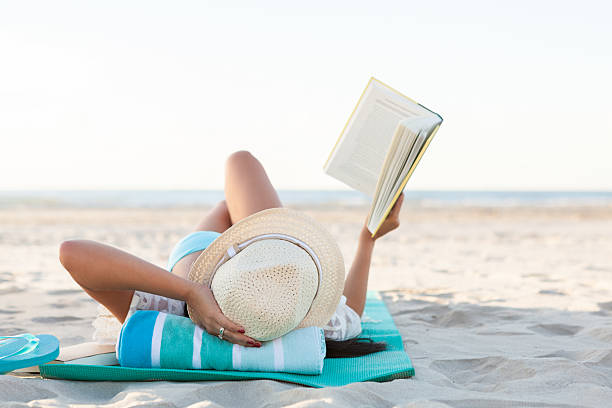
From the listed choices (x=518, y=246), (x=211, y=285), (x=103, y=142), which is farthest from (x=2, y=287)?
(x=103, y=142)

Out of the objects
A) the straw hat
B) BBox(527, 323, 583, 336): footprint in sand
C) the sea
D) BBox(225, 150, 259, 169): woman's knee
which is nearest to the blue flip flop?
the straw hat

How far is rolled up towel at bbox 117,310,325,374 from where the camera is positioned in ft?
6.71

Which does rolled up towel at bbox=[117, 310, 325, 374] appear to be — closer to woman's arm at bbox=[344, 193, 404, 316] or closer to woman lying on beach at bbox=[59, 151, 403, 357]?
woman lying on beach at bbox=[59, 151, 403, 357]

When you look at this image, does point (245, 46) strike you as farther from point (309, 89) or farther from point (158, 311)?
point (158, 311)

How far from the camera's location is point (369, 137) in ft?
8.89

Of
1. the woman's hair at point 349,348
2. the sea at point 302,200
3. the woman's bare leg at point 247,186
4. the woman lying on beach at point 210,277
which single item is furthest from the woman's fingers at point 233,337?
the sea at point 302,200

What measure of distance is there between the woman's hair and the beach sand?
0.19 meters

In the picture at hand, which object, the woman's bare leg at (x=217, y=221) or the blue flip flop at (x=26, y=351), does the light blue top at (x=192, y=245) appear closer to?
the woman's bare leg at (x=217, y=221)

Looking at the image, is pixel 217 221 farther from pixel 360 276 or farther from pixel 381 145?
pixel 381 145

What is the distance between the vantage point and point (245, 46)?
19.1 metres

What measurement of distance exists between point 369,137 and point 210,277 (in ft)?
3.67

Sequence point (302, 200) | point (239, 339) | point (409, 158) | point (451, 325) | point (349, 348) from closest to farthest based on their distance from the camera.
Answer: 1. point (239, 339)
2. point (409, 158)
3. point (349, 348)
4. point (451, 325)
5. point (302, 200)

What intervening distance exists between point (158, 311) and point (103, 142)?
33.2 meters

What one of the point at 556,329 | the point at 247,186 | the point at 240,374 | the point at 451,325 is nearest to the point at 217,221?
the point at 247,186
